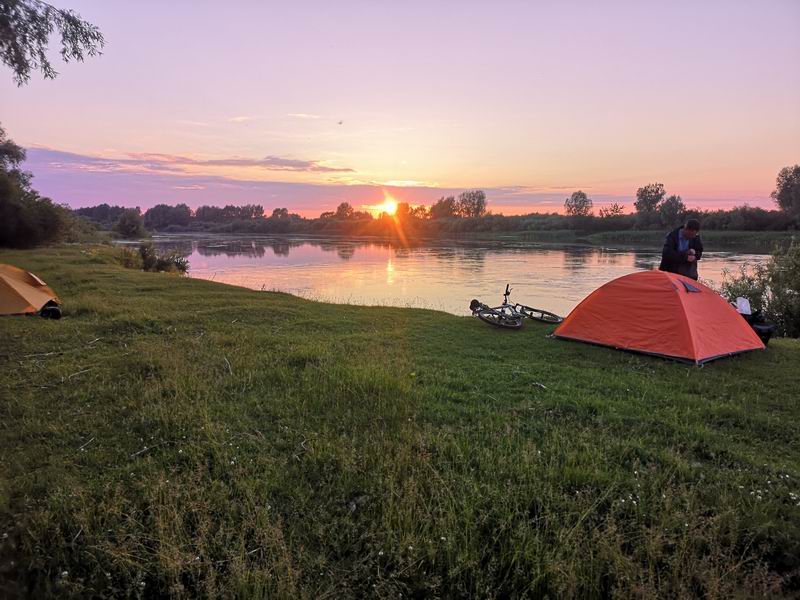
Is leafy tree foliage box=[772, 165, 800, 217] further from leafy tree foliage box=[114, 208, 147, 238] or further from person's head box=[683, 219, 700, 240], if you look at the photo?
leafy tree foliage box=[114, 208, 147, 238]

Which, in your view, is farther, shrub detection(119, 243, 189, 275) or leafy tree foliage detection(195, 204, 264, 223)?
leafy tree foliage detection(195, 204, 264, 223)

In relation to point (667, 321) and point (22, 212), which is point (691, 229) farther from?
point (22, 212)

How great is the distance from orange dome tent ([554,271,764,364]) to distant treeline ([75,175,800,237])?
63416 millimetres

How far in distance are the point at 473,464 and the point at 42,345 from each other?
7.63 m

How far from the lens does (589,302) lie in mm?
8664

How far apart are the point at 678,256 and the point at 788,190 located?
2923 inches

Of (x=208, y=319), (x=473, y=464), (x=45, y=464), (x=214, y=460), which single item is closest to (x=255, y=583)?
(x=214, y=460)

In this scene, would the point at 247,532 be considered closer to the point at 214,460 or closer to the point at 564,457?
the point at 214,460

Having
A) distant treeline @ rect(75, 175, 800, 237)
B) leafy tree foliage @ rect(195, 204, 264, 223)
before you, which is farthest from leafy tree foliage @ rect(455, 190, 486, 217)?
leafy tree foliage @ rect(195, 204, 264, 223)

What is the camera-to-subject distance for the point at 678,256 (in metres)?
9.20

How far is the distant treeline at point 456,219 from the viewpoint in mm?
60938

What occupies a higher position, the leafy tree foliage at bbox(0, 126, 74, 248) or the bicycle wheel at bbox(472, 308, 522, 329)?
the leafy tree foliage at bbox(0, 126, 74, 248)

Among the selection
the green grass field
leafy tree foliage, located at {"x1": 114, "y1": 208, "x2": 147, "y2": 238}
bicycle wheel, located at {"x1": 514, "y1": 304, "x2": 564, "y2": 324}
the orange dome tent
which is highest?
leafy tree foliage, located at {"x1": 114, "y1": 208, "x2": 147, "y2": 238}

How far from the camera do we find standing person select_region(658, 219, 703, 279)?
29.7ft
